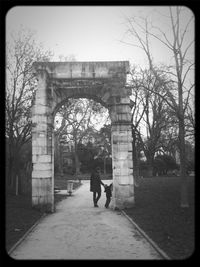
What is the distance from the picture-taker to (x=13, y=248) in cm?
744

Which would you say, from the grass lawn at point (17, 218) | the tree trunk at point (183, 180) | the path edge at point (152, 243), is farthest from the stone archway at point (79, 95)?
the path edge at point (152, 243)

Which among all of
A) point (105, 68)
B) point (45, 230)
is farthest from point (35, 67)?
point (45, 230)

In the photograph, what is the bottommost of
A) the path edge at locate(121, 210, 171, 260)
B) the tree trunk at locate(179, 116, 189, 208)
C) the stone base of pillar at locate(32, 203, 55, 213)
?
the stone base of pillar at locate(32, 203, 55, 213)

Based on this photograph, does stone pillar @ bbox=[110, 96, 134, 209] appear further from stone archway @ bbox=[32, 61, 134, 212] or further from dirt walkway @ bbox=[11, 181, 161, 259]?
dirt walkway @ bbox=[11, 181, 161, 259]

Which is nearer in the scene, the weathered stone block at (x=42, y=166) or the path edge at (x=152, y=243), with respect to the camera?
the path edge at (x=152, y=243)

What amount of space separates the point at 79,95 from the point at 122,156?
3758mm

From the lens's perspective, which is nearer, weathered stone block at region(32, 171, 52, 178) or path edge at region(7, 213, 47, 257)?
path edge at region(7, 213, 47, 257)

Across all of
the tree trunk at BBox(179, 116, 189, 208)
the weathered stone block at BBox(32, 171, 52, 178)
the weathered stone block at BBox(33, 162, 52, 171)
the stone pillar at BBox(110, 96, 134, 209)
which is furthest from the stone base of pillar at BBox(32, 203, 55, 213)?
the tree trunk at BBox(179, 116, 189, 208)

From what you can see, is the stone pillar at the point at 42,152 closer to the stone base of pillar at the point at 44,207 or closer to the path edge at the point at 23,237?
the stone base of pillar at the point at 44,207

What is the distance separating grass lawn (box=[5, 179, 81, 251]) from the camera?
28.5 ft

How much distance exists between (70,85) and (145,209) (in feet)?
22.1

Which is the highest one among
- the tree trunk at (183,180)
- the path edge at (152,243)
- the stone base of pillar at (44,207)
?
the tree trunk at (183,180)

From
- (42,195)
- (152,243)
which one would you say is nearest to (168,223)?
(152,243)

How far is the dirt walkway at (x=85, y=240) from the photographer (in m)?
7.04
